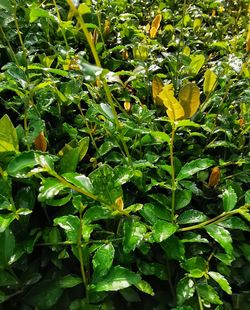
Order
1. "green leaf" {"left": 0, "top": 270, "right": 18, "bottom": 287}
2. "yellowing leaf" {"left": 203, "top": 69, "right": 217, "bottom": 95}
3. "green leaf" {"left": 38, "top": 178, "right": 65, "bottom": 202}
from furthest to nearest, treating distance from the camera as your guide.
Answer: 1. "yellowing leaf" {"left": 203, "top": 69, "right": 217, "bottom": 95}
2. "green leaf" {"left": 0, "top": 270, "right": 18, "bottom": 287}
3. "green leaf" {"left": 38, "top": 178, "right": 65, "bottom": 202}

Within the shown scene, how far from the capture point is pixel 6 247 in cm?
99

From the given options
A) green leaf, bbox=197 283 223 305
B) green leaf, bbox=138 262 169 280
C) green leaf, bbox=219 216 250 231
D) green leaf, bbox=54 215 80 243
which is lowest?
green leaf, bbox=197 283 223 305

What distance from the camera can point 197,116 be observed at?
1443 mm

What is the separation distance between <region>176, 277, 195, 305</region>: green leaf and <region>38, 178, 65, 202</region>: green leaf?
1.31 ft

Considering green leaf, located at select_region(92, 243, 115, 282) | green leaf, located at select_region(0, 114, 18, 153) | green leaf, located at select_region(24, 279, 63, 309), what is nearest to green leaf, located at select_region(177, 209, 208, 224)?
green leaf, located at select_region(92, 243, 115, 282)

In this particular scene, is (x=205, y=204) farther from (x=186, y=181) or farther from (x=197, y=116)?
(x=197, y=116)

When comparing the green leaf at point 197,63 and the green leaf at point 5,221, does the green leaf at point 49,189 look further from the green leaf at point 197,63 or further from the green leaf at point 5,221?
the green leaf at point 197,63

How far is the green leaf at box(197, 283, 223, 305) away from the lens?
101 centimetres

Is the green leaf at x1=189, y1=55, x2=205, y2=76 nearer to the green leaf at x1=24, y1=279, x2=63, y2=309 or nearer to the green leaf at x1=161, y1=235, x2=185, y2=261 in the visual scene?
the green leaf at x1=161, y1=235, x2=185, y2=261

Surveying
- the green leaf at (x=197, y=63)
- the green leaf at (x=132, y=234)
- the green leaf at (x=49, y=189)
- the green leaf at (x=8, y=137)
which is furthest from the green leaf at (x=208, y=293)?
the green leaf at (x=197, y=63)

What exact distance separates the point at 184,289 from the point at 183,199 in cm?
24

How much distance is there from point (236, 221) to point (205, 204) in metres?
0.18

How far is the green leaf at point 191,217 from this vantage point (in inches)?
43.2

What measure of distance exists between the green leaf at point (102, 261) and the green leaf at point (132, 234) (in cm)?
4
